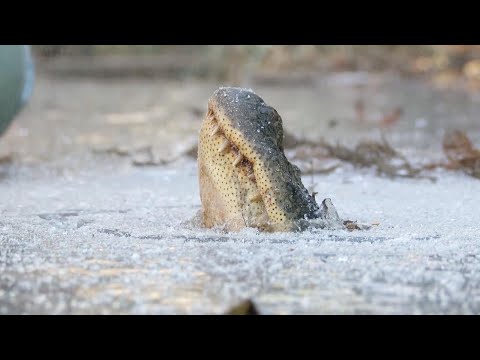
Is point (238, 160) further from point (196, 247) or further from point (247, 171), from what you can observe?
point (196, 247)

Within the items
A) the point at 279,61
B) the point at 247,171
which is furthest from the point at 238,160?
the point at 279,61

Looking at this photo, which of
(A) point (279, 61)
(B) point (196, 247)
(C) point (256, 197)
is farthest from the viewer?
(A) point (279, 61)

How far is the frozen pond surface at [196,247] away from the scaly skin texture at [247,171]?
0.08 metres

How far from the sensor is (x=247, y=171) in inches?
162

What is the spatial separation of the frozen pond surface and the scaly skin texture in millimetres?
85

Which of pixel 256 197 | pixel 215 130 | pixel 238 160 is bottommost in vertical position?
pixel 256 197

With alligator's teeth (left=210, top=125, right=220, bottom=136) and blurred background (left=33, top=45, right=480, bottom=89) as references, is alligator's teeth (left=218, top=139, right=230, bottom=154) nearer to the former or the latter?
alligator's teeth (left=210, top=125, right=220, bottom=136)

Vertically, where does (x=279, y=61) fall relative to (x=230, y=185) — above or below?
above

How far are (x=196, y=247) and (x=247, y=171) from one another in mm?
418

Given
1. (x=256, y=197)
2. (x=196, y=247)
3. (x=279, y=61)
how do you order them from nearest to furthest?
(x=196, y=247) < (x=256, y=197) < (x=279, y=61)

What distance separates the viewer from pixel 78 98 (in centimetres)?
1309

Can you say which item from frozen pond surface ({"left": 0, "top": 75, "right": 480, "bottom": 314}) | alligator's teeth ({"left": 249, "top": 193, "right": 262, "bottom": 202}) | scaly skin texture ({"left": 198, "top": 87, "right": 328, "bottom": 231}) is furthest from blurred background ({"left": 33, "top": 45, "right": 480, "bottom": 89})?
alligator's teeth ({"left": 249, "top": 193, "right": 262, "bottom": 202})
